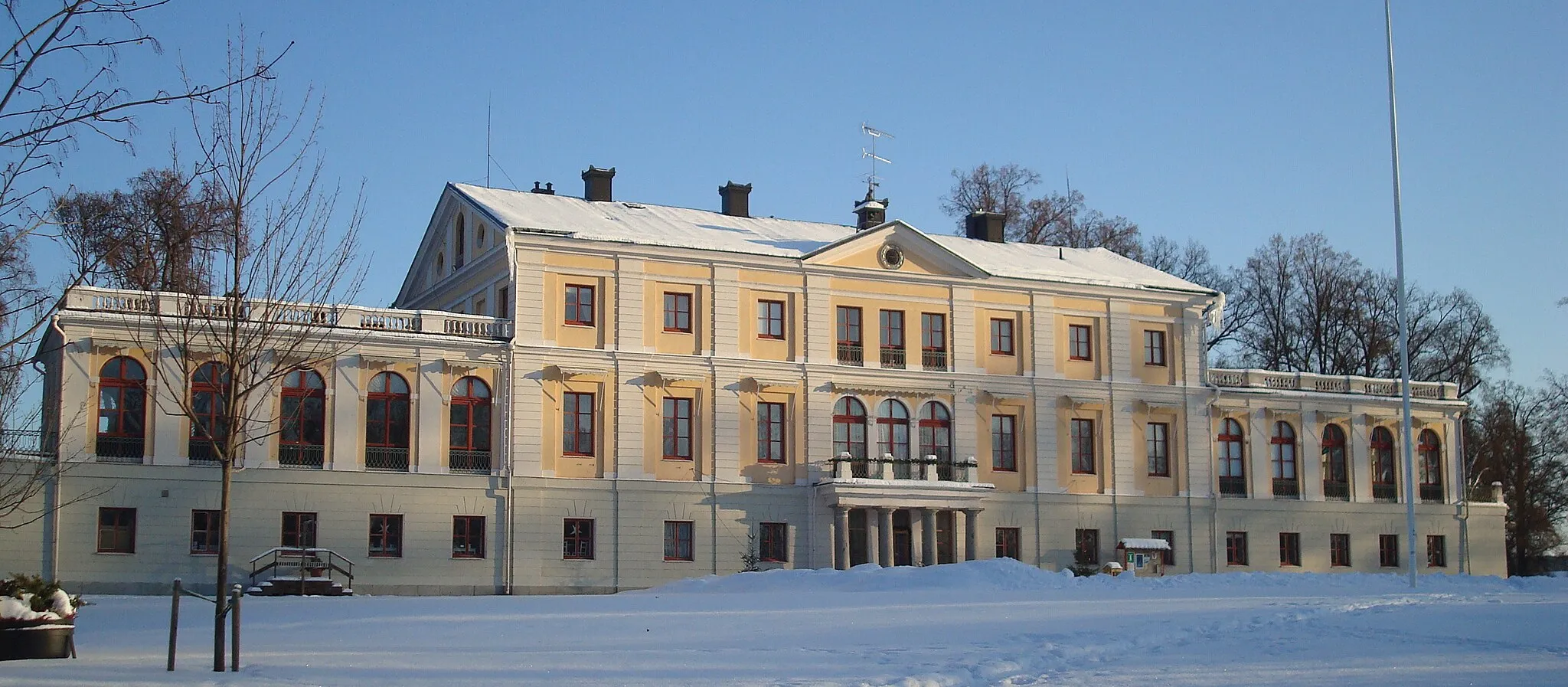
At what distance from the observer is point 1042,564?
141ft

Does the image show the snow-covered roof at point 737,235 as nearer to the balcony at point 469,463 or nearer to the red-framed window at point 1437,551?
the balcony at point 469,463

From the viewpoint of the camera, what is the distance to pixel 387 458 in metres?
36.3

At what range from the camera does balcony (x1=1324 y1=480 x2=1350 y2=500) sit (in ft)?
154

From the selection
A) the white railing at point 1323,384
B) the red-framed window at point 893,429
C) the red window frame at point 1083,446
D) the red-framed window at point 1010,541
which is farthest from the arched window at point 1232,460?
the red-framed window at point 893,429

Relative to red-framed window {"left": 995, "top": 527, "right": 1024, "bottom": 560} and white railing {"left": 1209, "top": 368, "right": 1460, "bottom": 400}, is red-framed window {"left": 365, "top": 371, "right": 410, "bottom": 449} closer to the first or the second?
red-framed window {"left": 995, "top": 527, "right": 1024, "bottom": 560}

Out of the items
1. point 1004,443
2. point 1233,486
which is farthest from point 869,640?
point 1233,486

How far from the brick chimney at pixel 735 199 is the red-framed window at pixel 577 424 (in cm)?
947

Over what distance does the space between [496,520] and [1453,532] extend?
97.2 ft

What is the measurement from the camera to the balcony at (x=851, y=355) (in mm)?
41750

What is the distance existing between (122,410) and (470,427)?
25.1ft

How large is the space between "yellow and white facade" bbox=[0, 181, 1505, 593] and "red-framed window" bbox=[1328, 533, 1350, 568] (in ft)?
0.31

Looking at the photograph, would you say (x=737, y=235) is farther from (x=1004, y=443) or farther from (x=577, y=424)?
(x=1004, y=443)

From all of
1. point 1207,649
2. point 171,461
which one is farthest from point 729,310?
point 1207,649

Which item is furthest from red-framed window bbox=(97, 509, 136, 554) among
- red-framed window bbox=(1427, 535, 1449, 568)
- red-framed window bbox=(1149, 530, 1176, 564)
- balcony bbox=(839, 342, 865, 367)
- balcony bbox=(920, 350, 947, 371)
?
red-framed window bbox=(1427, 535, 1449, 568)
